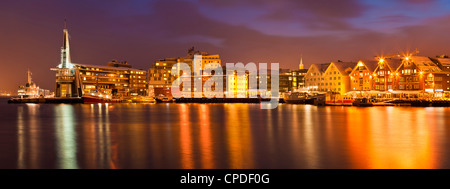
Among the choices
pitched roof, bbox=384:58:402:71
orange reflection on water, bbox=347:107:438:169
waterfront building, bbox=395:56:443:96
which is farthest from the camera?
pitched roof, bbox=384:58:402:71

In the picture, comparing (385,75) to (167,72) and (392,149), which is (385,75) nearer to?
(392,149)

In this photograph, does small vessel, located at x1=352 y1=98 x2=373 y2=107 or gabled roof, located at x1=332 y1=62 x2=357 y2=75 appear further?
gabled roof, located at x1=332 y1=62 x2=357 y2=75

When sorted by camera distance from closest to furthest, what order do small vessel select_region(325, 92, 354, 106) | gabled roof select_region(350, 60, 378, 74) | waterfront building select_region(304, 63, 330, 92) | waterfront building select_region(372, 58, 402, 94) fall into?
small vessel select_region(325, 92, 354, 106), waterfront building select_region(372, 58, 402, 94), gabled roof select_region(350, 60, 378, 74), waterfront building select_region(304, 63, 330, 92)

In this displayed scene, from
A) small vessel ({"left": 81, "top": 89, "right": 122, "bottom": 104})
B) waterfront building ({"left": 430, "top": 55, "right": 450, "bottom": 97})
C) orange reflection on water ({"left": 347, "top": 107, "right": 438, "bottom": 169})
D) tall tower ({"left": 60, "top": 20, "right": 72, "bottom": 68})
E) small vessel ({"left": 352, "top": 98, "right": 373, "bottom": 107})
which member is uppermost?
tall tower ({"left": 60, "top": 20, "right": 72, "bottom": 68})

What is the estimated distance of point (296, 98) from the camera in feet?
319

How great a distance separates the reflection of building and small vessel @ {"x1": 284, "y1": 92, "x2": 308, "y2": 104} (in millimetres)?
57642

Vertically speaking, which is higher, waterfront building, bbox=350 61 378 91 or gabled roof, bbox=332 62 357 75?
gabled roof, bbox=332 62 357 75

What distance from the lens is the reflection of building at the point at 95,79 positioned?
114m

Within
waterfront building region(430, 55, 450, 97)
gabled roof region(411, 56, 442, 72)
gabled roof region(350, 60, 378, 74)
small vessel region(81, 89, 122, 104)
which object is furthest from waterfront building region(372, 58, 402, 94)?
small vessel region(81, 89, 122, 104)

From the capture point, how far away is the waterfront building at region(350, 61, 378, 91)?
85.5 metres

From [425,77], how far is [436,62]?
22.7ft

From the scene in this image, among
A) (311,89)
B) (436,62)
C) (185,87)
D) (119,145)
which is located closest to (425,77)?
(436,62)

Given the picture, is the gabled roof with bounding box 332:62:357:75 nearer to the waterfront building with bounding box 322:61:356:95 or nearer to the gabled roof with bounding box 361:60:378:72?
the waterfront building with bounding box 322:61:356:95
